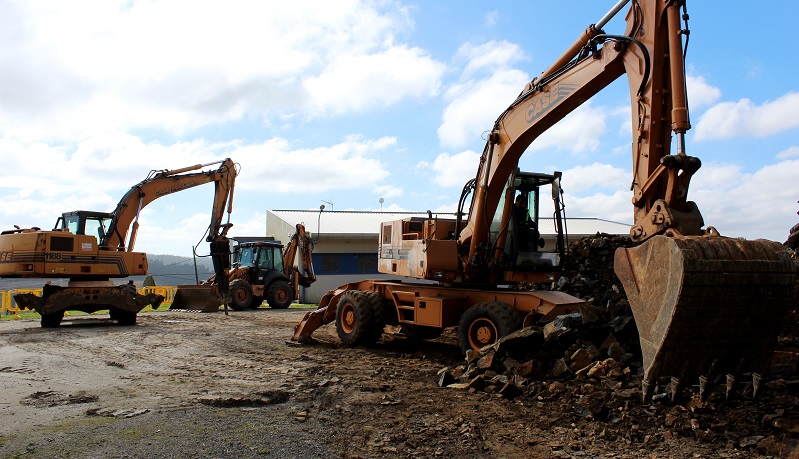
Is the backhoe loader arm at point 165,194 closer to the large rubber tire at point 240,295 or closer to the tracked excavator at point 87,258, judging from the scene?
the tracked excavator at point 87,258

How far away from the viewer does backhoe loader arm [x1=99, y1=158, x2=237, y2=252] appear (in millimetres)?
16188

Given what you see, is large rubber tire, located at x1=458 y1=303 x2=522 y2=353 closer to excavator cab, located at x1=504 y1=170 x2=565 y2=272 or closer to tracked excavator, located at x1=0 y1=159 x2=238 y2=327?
excavator cab, located at x1=504 y1=170 x2=565 y2=272

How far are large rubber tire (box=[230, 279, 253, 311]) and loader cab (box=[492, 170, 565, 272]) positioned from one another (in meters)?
13.9

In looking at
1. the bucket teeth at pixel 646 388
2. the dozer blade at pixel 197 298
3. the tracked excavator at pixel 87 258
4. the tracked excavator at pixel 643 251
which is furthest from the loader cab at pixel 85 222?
the bucket teeth at pixel 646 388

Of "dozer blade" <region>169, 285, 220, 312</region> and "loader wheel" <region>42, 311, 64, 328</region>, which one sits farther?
"dozer blade" <region>169, 285, 220, 312</region>

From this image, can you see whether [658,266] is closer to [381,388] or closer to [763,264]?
[763,264]

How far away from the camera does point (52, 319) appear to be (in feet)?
48.6

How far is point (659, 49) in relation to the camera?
626cm

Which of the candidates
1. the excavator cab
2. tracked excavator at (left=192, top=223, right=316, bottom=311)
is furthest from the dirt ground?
tracked excavator at (left=192, top=223, right=316, bottom=311)

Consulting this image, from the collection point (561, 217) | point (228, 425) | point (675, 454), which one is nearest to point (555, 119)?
point (561, 217)

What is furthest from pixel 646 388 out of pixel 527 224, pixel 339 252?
pixel 339 252

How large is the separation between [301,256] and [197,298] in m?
5.16

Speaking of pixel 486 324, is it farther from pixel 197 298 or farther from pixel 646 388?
pixel 197 298

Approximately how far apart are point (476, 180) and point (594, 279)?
A: 19.8 feet
